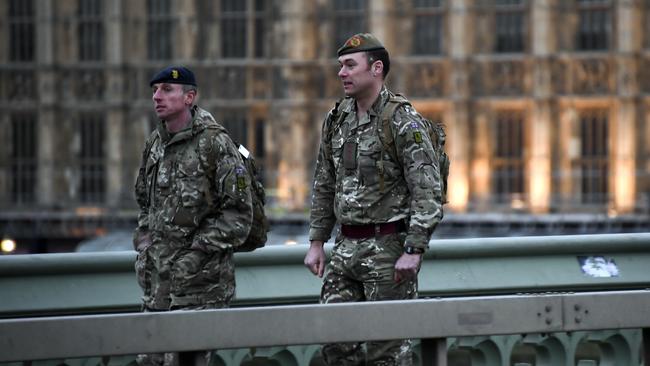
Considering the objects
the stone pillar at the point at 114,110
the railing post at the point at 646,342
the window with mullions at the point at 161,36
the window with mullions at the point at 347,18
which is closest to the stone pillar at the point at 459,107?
the window with mullions at the point at 347,18

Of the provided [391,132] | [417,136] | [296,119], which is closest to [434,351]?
[417,136]

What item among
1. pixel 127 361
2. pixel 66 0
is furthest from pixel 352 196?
pixel 66 0

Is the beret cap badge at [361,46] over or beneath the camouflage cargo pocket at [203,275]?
over

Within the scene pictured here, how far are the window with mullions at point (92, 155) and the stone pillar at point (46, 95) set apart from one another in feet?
2.60

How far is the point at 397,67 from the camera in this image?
141 feet

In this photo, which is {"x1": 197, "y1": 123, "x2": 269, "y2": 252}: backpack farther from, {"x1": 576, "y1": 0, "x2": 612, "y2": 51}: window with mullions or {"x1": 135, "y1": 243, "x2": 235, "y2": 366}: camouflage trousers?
{"x1": 576, "y1": 0, "x2": 612, "y2": 51}: window with mullions

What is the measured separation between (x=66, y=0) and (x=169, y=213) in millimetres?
37193

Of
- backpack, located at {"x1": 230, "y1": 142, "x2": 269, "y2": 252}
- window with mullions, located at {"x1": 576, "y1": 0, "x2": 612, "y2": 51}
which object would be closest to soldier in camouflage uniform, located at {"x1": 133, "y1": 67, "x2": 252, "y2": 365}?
backpack, located at {"x1": 230, "y1": 142, "x2": 269, "y2": 252}

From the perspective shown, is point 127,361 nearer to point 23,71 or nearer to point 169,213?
point 169,213

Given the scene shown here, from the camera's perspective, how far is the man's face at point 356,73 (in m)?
8.00

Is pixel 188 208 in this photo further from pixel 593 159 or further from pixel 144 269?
pixel 593 159

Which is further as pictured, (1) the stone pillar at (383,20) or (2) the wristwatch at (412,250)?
(1) the stone pillar at (383,20)

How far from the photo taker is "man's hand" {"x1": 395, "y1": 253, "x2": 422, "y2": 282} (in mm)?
7559

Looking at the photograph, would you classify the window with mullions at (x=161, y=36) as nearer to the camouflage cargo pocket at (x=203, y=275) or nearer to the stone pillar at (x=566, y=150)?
the stone pillar at (x=566, y=150)
